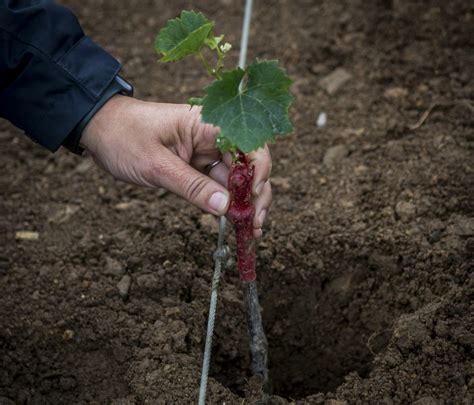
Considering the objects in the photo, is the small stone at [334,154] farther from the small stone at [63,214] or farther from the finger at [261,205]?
the small stone at [63,214]

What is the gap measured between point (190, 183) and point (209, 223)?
616 mm

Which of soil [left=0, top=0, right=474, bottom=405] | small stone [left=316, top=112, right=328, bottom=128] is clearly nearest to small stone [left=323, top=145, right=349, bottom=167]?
soil [left=0, top=0, right=474, bottom=405]

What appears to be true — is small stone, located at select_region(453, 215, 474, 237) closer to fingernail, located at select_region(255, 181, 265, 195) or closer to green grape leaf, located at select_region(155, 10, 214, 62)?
fingernail, located at select_region(255, 181, 265, 195)

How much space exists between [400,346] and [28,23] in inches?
63.7

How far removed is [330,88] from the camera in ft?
9.95

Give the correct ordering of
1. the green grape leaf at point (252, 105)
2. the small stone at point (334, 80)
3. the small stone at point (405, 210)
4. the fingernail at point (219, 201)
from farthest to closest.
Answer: the small stone at point (334, 80) < the small stone at point (405, 210) < the fingernail at point (219, 201) < the green grape leaf at point (252, 105)

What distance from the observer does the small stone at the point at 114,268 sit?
7.49 feet

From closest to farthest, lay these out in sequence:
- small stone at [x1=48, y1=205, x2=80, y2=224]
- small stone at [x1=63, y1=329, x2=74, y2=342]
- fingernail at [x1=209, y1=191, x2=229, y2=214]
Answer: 1. fingernail at [x1=209, y1=191, x2=229, y2=214]
2. small stone at [x1=63, y1=329, x2=74, y2=342]
3. small stone at [x1=48, y1=205, x2=80, y2=224]

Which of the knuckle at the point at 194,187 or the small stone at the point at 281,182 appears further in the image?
the small stone at the point at 281,182

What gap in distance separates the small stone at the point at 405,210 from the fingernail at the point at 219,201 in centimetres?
89

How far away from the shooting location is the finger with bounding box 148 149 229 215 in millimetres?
1751

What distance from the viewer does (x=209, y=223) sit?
2414 millimetres

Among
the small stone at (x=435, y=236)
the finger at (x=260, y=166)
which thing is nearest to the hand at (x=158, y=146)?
the finger at (x=260, y=166)

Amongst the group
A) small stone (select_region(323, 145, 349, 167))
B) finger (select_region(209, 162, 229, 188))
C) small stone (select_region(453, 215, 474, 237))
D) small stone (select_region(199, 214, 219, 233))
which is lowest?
small stone (select_region(199, 214, 219, 233))
